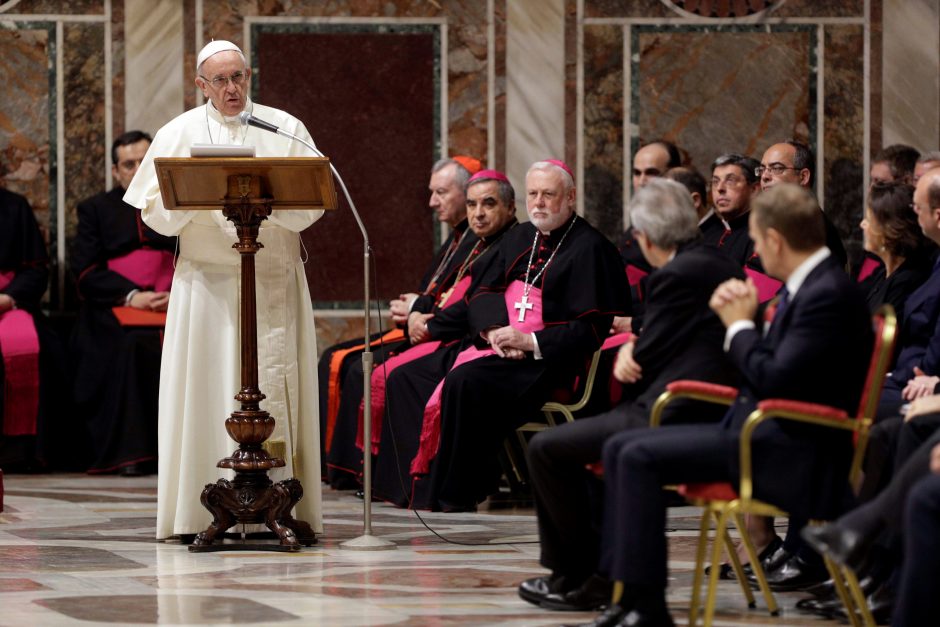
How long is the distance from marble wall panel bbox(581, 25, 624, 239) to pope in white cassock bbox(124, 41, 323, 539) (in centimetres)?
396

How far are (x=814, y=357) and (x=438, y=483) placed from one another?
3.60m

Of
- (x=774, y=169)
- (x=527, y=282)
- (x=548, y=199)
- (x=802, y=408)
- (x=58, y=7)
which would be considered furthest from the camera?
(x=58, y=7)

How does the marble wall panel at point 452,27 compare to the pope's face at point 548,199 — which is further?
the marble wall panel at point 452,27

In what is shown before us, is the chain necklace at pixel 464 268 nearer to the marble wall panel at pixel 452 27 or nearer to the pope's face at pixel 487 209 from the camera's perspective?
the pope's face at pixel 487 209

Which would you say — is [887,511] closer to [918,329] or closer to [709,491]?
[709,491]

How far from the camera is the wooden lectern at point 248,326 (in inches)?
243

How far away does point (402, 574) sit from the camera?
228 inches

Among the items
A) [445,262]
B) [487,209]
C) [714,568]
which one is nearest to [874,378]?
[714,568]

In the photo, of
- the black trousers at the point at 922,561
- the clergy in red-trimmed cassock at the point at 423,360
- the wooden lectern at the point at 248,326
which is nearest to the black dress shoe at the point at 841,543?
the black trousers at the point at 922,561

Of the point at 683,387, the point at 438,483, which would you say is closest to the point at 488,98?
the point at 438,483

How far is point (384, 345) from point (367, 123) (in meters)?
1.90

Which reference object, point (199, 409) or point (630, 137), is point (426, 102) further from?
point (199, 409)

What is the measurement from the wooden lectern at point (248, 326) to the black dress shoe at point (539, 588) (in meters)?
1.42

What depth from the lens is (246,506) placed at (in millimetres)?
6363
